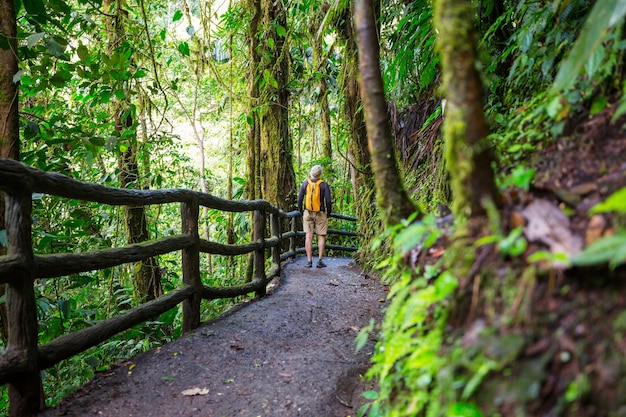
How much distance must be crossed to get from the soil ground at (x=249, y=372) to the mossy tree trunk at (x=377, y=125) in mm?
1417

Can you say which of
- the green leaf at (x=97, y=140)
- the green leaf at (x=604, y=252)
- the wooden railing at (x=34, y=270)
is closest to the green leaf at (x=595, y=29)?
the green leaf at (x=604, y=252)

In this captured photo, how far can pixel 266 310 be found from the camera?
15.9ft

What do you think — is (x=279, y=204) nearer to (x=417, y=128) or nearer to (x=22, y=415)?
(x=417, y=128)

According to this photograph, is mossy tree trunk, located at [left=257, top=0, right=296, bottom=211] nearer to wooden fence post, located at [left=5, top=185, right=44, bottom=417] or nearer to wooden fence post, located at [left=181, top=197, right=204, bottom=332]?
wooden fence post, located at [left=181, top=197, right=204, bottom=332]

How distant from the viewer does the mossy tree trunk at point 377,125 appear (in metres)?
1.98

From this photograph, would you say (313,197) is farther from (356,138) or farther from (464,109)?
(464,109)

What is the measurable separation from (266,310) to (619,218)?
13.1 ft

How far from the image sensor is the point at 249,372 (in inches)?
130

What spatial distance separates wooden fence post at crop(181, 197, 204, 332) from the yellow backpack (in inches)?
138

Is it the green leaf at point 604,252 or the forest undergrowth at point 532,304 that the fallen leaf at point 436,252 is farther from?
the green leaf at point 604,252

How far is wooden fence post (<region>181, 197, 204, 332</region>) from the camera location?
160 inches

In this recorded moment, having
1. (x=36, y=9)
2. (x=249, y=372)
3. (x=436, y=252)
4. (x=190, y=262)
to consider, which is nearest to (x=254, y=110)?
(x=190, y=262)

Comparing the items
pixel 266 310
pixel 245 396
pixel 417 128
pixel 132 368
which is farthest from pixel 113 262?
pixel 417 128

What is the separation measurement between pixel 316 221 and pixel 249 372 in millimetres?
4712
